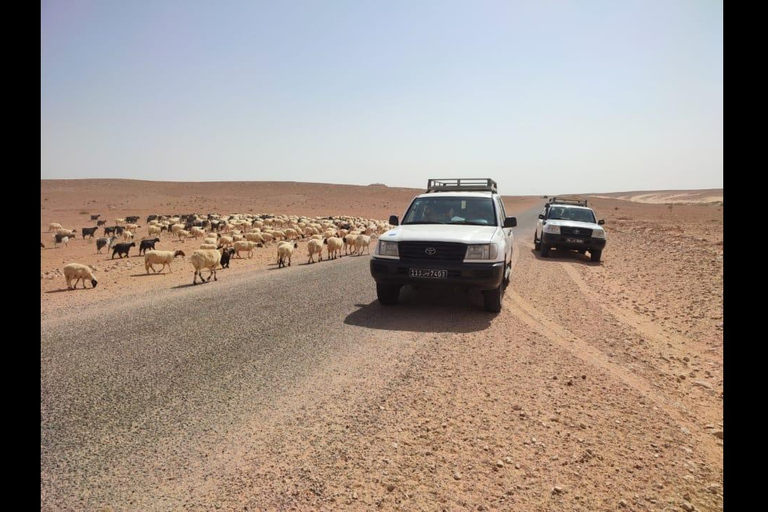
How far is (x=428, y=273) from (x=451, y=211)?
244cm

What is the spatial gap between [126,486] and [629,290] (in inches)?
428

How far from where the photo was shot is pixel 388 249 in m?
8.34

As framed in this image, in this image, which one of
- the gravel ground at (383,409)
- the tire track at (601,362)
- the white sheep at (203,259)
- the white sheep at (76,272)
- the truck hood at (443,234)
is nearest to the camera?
the gravel ground at (383,409)

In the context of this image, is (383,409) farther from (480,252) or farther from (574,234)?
(574,234)

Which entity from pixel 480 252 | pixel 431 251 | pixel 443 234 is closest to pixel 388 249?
pixel 431 251

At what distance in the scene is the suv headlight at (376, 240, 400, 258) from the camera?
8.29 meters

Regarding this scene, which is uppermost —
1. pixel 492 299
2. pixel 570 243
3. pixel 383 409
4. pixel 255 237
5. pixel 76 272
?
pixel 255 237

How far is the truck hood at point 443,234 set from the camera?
8.03 meters

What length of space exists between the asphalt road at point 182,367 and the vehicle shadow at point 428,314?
0.11 ft

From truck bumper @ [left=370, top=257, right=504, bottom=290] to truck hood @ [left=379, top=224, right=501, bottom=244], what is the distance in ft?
1.36

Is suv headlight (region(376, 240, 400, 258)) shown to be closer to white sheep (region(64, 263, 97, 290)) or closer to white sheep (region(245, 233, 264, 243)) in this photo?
white sheep (region(64, 263, 97, 290))

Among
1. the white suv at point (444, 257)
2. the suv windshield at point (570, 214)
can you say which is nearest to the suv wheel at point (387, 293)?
the white suv at point (444, 257)

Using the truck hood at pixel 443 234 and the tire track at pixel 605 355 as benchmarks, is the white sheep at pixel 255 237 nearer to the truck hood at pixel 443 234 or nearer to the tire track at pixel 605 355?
the truck hood at pixel 443 234
